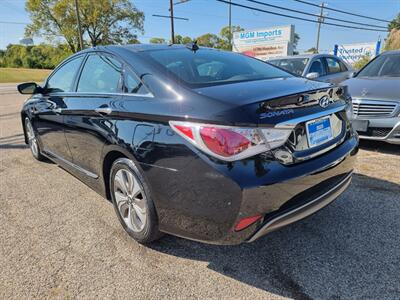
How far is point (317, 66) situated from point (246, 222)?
6.69m

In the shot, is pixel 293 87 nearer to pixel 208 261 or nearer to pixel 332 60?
pixel 208 261

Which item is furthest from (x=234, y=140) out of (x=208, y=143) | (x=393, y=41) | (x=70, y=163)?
(x=393, y=41)

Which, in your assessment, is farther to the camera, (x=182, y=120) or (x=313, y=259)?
(x=313, y=259)

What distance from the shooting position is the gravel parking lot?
203cm

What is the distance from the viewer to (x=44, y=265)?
2.33 metres

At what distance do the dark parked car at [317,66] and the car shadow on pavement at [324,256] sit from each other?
4979 millimetres

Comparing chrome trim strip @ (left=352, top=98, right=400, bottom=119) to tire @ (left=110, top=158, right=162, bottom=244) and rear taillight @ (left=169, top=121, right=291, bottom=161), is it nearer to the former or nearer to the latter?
rear taillight @ (left=169, top=121, right=291, bottom=161)

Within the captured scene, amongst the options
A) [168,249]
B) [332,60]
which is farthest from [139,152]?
[332,60]

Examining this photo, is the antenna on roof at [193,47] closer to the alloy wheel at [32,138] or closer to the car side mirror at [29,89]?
the car side mirror at [29,89]

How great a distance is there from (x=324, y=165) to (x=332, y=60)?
700cm

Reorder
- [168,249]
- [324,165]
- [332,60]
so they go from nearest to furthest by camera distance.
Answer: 1. [324,165]
2. [168,249]
3. [332,60]

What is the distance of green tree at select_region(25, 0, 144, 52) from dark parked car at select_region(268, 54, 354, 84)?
37384 millimetres

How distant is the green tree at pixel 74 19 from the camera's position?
3866 centimetres

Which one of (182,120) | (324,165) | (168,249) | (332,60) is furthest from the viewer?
(332,60)
